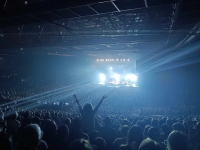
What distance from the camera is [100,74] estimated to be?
29547 millimetres

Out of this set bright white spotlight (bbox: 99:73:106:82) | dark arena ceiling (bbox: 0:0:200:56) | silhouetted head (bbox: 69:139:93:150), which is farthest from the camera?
bright white spotlight (bbox: 99:73:106:82)

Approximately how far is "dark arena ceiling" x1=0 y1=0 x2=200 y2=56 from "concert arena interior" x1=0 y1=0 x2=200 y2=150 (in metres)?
0.03

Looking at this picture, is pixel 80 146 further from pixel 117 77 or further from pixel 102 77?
pixel 102 77

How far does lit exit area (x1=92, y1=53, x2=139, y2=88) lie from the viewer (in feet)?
86.1

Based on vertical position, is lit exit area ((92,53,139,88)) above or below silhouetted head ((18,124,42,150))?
above

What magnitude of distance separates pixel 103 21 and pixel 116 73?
18.9 metres

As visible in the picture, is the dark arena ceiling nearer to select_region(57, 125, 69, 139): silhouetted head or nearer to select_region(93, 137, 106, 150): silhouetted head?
select_region(57, 125, 69, 139): silhouetted head

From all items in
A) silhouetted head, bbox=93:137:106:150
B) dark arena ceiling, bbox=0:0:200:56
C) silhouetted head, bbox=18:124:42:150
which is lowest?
silhouetted head, bbox=93:137:106:150

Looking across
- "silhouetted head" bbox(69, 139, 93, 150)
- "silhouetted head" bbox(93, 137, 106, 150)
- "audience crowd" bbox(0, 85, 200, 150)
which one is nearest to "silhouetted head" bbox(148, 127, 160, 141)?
"audience crowd" bbox(0, 85, 200, 150)

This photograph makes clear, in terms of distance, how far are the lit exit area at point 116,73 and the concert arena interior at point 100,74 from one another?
0.48 feet

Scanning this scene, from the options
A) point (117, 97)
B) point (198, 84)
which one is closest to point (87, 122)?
point (198, 84)

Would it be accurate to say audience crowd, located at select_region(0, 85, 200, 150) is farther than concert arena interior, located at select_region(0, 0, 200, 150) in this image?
No

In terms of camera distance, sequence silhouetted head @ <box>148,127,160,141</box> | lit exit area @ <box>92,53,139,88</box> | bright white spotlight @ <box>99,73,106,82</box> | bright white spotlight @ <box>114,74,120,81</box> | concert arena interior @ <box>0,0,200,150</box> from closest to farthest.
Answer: concert arena interior @ <box>0,0,200,150</box>
silhouetted head @ <box>148,127,160,141</box>
lit exit area @ <box>92,53,139,88</box>
bright white spotlight @ <box>114,74,120,81</box>
bright white spotlight @ <box>99,73,106,82</box>

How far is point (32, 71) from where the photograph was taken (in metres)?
23.9
